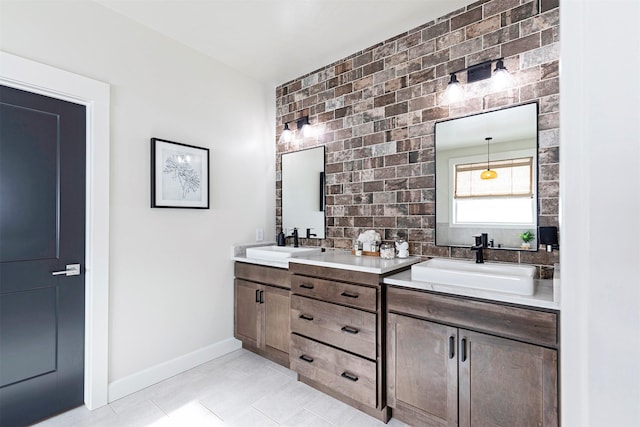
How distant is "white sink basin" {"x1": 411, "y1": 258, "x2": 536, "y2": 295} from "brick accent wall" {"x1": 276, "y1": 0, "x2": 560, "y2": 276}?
169 millimetres

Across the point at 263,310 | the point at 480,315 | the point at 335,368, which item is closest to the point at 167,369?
the point at 263,310

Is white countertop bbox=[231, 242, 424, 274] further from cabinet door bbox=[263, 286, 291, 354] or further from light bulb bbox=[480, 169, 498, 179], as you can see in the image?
light bulb bbox=[480, 169, 498, 179]

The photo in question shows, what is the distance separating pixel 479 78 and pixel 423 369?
1921 mm

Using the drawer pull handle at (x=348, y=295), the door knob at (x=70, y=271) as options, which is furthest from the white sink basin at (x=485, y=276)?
the door knob at (x=70, y=271)

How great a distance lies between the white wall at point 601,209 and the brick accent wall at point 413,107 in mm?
1951

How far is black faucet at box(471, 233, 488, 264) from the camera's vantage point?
206 cm

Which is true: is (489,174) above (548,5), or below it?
A: below

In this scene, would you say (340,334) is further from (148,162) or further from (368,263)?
(148,162)

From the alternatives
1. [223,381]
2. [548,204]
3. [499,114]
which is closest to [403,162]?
[499,114]

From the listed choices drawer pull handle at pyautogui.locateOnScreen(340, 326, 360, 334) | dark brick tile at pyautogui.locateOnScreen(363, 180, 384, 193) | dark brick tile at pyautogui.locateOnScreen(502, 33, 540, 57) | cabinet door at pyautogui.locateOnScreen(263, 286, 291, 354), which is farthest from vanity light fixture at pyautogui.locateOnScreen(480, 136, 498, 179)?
cabinet door at pyautogui.locateOnScreen(263, 286, 291, 354)

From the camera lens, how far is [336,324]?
2135mm

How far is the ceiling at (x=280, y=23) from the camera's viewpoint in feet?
7.19

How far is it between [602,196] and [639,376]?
0.51 ft

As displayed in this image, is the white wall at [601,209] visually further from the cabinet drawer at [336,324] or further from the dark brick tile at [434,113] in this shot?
the dark brick tile at [434,113]
